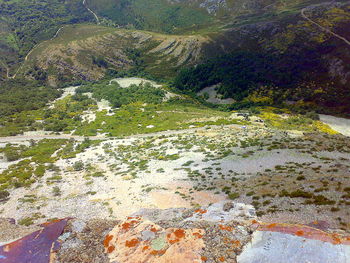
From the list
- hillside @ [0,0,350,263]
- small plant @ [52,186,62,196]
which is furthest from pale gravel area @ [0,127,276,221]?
small plant @ [52,186,62,196]

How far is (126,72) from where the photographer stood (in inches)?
5837

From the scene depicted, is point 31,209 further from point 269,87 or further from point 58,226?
point 269,87

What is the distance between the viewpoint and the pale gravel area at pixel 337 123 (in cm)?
7411

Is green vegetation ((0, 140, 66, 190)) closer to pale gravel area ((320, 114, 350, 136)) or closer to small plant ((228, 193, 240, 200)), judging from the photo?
small plant ((228, 193, 240, 200))

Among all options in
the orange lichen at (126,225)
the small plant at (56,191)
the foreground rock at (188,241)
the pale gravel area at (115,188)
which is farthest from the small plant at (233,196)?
the small plant at (56,191)

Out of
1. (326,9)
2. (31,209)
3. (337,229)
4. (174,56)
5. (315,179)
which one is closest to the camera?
(337,229)

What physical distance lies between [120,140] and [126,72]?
328ft

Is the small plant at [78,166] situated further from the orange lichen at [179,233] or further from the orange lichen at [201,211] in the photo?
the orange lichen at [179,233]

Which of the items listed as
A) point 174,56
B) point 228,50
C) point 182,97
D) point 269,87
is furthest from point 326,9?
point 182,97

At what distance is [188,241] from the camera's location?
51.1 feet

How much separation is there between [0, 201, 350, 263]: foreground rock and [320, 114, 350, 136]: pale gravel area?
70.6m

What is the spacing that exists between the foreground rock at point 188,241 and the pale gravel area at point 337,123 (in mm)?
70603

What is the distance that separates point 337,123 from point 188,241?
273 feet

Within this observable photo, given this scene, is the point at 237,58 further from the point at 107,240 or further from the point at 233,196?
the point at 107,240
